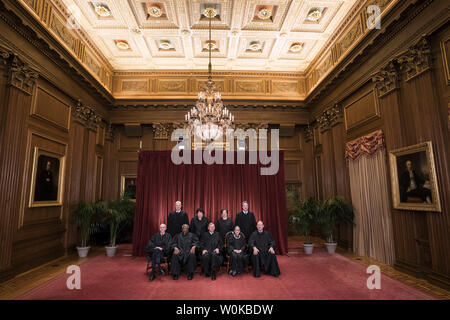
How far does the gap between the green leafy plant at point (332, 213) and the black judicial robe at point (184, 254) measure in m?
3.57

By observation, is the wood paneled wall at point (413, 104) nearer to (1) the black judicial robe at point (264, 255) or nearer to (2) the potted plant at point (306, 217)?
(2) the potted plant at point (306, 217)

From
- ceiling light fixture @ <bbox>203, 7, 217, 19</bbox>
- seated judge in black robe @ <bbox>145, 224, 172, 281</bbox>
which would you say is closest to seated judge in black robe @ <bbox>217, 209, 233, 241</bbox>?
seated judge in black robe @ <bbox>145, 224, 172, 281</bbox>

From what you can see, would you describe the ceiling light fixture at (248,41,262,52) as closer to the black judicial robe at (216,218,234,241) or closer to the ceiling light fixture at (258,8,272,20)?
the ceiling light fixture at (258,8,272,20)

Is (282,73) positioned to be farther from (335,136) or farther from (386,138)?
(386,138)

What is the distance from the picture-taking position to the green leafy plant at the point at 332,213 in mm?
6301

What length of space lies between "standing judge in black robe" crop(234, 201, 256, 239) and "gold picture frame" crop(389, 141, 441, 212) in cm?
305

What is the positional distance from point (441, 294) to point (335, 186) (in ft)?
12.8

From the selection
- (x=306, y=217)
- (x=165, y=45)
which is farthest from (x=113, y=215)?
(x=165, y=45)

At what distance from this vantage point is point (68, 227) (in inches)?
245

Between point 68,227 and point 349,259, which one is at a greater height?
point 68,227

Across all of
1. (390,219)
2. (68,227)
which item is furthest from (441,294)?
(68,227)

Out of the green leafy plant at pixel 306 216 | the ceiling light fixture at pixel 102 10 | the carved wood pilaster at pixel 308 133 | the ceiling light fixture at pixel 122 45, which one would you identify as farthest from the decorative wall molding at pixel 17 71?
the carved wood pilaster at pixel 308 133

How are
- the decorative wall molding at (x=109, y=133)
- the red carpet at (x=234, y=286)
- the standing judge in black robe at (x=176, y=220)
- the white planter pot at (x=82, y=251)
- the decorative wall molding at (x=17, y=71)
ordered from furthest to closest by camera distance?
1. the decorative wall molding at (x=109, y=133)
2. the white planter pot at (x=82, y=251)
3. the standing judge in black robe at (x=176, y=220)
4. the decorative wall molding at (x=17, y=71)
5. the red carpet at (x=234, y=286)

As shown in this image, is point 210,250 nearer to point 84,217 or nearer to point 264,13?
point 84,217
